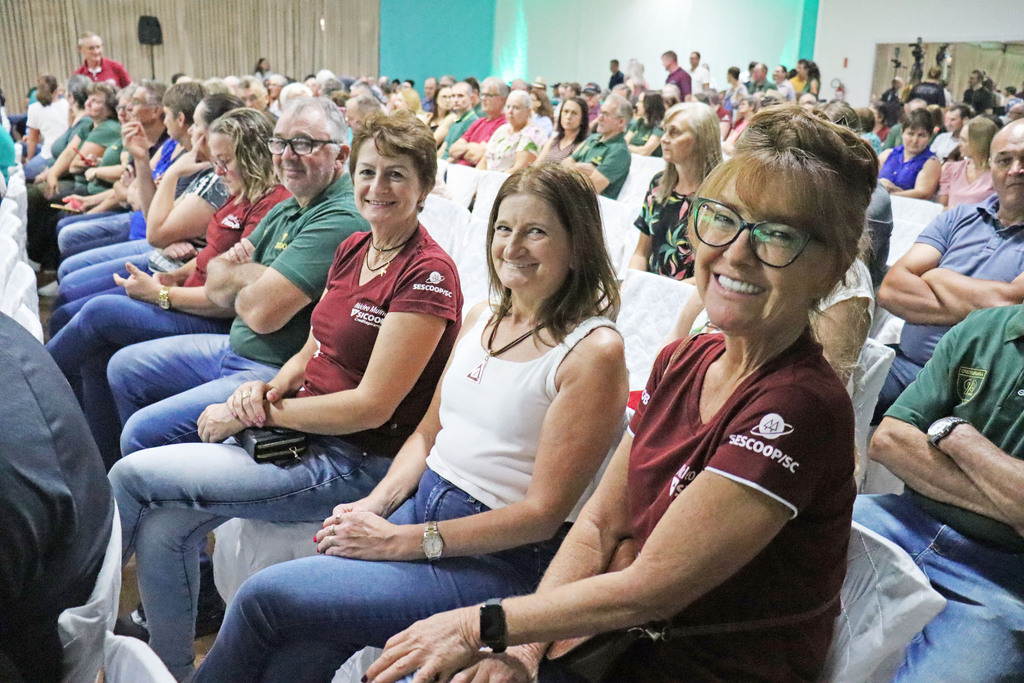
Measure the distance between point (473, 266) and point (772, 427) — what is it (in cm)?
219

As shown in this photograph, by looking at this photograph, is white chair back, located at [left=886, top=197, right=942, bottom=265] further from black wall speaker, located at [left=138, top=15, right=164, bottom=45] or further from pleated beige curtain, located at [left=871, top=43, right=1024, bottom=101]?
black wall speaker, located at [left=138, top=15, right=164, bottom=45]

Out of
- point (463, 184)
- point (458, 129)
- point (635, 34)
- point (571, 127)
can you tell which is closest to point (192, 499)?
point (463, 184)

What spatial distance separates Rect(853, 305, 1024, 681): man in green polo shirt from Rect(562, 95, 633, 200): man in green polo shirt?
11.8 ft

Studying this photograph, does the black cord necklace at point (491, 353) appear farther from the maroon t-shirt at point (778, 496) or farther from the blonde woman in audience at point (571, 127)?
the blonde woman in audience at point (571, 127)

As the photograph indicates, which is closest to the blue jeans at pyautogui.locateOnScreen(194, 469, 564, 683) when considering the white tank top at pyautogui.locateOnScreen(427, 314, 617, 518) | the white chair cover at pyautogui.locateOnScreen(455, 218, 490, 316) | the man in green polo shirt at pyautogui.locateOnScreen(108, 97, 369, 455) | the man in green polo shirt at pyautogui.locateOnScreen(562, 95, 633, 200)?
the white tank top at pyautogui.locateOnScreen(427, 314, 617, 518)

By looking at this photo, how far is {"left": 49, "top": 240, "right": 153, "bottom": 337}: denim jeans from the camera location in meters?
3.61

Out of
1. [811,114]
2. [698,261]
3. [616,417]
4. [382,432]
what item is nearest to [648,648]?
[616,417]

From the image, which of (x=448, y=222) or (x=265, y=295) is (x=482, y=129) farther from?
(x=265, y=295)

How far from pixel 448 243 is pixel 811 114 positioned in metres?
2.21

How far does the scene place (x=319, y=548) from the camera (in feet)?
5.25

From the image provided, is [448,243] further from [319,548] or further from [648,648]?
[648,648]

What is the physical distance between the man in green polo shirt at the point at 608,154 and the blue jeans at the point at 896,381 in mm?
2760

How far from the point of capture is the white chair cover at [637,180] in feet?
17.5

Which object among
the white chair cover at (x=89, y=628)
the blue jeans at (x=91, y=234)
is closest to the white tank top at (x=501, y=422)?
the white chair cover at (x=89, y=628)
